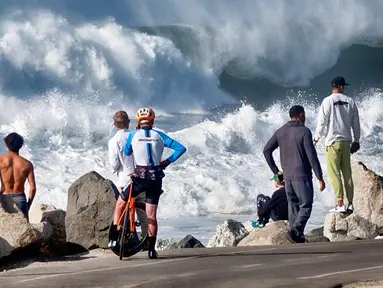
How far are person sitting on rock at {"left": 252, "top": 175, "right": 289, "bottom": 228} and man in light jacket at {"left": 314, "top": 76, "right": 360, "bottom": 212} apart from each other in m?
0.62

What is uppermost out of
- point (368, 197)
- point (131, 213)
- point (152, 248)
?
point (368, 197)

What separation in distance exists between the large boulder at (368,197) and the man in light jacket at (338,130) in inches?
50.6

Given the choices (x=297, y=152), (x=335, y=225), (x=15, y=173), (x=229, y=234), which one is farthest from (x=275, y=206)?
(x=15, y=173)

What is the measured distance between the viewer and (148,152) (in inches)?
400

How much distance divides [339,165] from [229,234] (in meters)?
1.66

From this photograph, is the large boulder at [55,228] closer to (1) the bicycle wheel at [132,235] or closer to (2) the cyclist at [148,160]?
(1) the bicycle wheel at [132,235]

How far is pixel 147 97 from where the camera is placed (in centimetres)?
3634

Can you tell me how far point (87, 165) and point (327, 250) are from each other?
15.2 meters

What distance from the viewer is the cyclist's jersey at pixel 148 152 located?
10156mm

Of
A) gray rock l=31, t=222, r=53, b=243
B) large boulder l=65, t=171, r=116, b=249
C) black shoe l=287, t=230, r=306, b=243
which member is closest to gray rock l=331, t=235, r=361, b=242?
black shoe l=287, t=230, r=306, b=243

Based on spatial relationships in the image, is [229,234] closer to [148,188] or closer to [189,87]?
[148,188]

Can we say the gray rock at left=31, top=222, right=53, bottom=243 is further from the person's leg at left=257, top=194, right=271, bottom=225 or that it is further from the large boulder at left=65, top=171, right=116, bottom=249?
A: the person's leg at left=257, top=194, right=271, bottom=225

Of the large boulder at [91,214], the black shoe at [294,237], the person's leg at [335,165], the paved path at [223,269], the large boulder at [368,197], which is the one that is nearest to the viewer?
the paved path at [223,269]

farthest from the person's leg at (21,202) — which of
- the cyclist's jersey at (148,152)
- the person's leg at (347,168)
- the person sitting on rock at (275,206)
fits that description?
the person's leg at (347,168)
